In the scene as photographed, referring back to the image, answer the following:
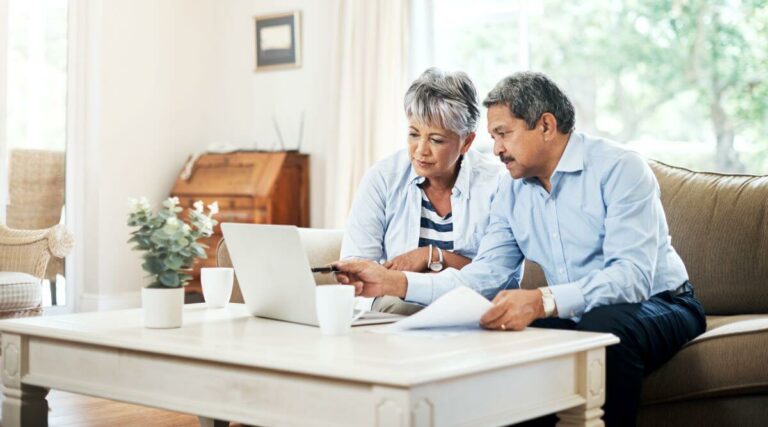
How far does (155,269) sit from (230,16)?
4.19 meters

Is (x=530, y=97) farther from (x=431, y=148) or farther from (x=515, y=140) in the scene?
(x=431, y=148)

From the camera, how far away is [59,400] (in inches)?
125

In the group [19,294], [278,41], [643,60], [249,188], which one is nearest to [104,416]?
[19,294]

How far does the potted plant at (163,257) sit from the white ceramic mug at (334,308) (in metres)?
0.28

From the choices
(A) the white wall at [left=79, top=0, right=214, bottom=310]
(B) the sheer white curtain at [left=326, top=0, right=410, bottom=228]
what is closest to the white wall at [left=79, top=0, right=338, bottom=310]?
(A) the white wall at [left=79, top=0, right=214, bottom=310]

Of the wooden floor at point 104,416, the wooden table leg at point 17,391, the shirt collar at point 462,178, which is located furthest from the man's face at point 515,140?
the wooden floor at point 104,416

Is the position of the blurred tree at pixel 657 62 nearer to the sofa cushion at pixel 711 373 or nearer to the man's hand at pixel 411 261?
the man's hand at pixel 411 261

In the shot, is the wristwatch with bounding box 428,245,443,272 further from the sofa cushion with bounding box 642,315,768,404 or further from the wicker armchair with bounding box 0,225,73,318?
the wicker armchair with bounding box 0,225,73,318

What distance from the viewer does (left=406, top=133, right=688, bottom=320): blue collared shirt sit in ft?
6.45

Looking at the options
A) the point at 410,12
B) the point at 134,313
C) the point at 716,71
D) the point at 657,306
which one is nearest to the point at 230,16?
the point at 410,12

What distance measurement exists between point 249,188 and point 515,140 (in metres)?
3.07

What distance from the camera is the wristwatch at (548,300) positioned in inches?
75.0

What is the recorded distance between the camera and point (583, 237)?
2125mm

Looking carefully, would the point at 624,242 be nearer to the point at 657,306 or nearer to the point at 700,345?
the point at 657,306
